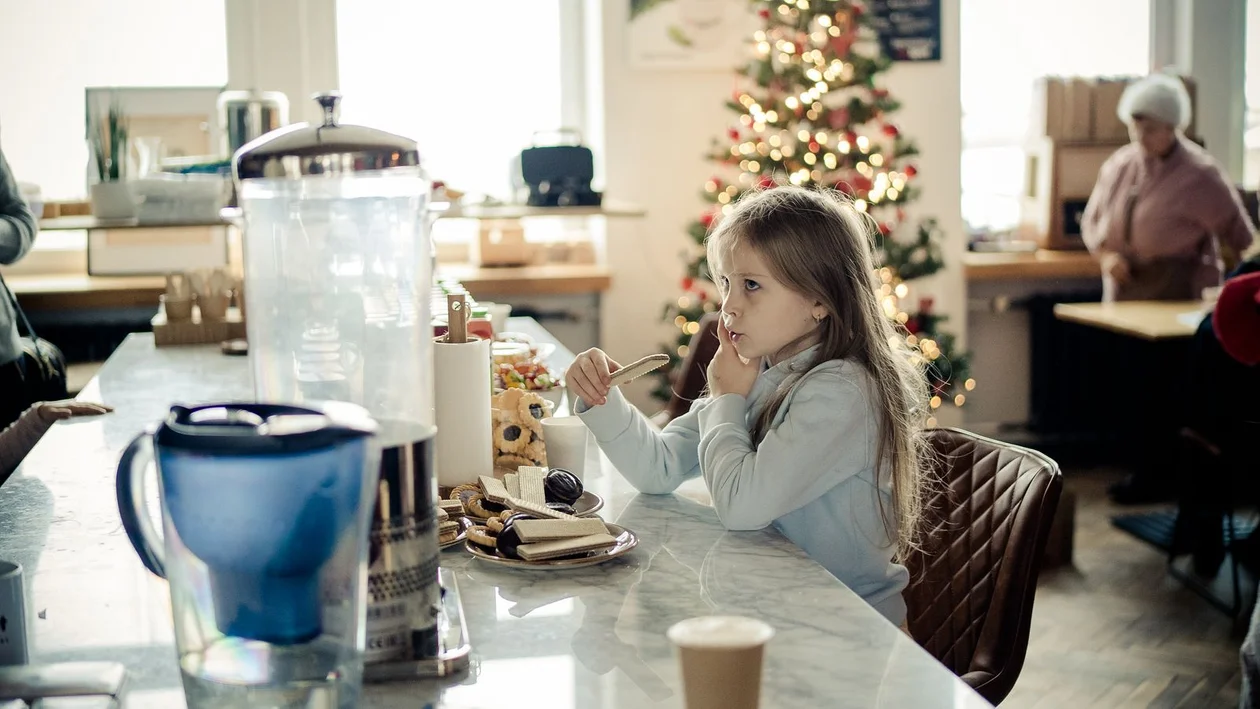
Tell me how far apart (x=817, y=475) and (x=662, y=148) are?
142 inches

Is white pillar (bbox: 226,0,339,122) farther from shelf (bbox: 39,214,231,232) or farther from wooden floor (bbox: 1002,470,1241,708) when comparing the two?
wooden floor (bbox: 1002,470,1241,708)

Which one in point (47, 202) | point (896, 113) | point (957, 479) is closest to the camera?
point (957, 479)

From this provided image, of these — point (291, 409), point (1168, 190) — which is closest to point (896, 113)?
point (1168, 190)

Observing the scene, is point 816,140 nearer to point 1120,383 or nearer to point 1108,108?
point 1108,108

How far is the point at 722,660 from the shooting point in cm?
82

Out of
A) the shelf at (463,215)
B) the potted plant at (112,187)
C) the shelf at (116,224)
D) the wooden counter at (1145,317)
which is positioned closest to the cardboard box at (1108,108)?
the wooden counter at (1145,317)

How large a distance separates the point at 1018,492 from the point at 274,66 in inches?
156

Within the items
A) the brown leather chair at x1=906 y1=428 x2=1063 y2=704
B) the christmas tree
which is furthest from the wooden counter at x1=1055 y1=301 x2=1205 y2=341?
the brown leather chair at x1=906 y1=428 x2=1063 y2=704

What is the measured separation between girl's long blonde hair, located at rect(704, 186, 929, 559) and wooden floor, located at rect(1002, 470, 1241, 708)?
1396mm

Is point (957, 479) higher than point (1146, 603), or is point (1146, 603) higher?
point (957, 479)

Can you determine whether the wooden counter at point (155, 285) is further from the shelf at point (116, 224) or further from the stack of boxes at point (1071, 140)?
the stack of boxes at point (1071, 140)

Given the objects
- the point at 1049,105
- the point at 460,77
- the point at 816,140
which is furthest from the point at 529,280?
the point at 1049,105

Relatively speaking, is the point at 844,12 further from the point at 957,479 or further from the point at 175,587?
the point at 175,587

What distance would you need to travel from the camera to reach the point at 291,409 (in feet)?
2.87
